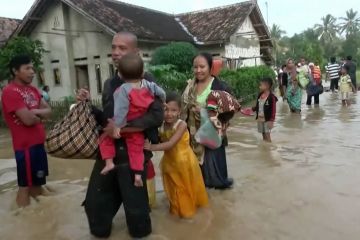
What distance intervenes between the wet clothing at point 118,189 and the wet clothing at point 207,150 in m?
1.17

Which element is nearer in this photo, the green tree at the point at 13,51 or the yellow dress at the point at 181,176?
the yellow dress at the point at 181,176

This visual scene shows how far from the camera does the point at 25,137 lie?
423 cm

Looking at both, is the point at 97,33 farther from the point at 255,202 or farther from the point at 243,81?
the point at 255,202

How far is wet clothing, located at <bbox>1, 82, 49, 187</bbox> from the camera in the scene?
409cm

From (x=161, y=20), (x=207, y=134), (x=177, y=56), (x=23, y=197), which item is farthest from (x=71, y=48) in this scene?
(x=207, y=134)

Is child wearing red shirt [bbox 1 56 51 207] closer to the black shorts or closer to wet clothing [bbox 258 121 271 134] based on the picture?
the black shorts

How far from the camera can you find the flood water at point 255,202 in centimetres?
370

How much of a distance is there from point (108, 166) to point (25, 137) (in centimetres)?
144

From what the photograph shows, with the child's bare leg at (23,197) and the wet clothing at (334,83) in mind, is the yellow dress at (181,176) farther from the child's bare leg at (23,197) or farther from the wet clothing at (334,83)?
the wet clothing at (334,83)

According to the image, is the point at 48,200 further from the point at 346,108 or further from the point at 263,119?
the point at 346,108

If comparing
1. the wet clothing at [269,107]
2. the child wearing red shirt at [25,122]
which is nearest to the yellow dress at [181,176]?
the child wearing red shirt at [25,122]

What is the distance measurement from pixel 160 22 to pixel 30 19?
251 inches

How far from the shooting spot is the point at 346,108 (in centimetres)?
1223

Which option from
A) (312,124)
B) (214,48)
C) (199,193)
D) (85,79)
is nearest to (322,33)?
(214,48)
